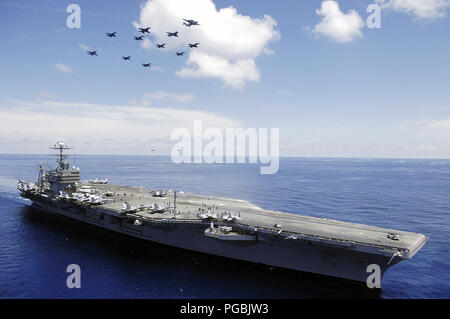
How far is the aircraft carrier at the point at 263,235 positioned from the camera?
20.3m

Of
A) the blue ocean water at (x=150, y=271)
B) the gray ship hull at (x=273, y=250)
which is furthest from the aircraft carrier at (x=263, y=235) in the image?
the blue ocean water at (x=150, y=271)

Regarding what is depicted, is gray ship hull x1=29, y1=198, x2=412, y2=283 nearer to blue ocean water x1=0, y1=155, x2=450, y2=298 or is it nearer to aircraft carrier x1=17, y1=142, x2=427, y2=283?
aircraft carrier x1=17, y1=142, x2=427, y2=283

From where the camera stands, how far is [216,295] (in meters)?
19.2

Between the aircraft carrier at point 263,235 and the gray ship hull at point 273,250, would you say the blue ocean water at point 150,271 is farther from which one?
the aircraft carrier at point 263,235

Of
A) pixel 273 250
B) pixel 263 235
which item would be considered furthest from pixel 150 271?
pixel 273 250

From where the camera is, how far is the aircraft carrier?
20281mm

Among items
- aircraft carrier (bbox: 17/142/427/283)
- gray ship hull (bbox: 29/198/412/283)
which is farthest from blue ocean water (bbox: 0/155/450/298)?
aircraft carrier (bbox: 17/142/427/283)

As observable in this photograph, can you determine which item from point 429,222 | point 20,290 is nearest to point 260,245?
point 20,290

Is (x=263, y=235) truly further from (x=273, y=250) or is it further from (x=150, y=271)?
(x=150, y=271)

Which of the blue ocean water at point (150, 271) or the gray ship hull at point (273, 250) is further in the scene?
the gray ship hull at point (273, 250)

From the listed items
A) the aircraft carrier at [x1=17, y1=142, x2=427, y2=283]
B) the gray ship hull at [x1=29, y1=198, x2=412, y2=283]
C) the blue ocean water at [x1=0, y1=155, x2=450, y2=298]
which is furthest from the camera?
the gray ship hull at [x1=29, y1=198, x2=412, y2=283]
